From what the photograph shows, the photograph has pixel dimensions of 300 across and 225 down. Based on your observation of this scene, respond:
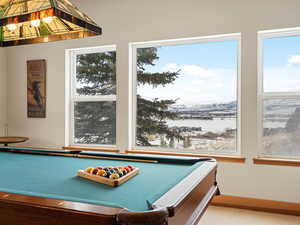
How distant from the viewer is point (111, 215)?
3.54ft

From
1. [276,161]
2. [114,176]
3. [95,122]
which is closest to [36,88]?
[95,122]

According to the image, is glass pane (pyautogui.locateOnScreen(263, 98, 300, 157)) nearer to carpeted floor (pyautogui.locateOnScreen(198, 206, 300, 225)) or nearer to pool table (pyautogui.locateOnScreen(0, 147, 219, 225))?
carpeted floor (pyautogui.locateOnScreen(198, 206, 300, 225))

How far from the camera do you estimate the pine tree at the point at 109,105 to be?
3955mm

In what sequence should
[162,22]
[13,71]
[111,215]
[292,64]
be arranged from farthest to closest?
[13,71] < [162,22] < [292,64] < [111,215]

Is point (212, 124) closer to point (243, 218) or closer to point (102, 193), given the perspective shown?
point (243, 218)

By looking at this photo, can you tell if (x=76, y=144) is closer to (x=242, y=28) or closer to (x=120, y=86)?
(x=120, y=86)

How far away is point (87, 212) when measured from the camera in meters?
1.12

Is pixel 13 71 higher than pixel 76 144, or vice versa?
pixel 13 71

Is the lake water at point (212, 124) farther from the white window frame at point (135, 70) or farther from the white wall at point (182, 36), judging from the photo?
the white wall at point (182, 36)

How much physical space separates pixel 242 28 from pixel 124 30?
160cm

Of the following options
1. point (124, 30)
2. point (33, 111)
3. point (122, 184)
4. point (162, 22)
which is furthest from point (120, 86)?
point (122, 184)

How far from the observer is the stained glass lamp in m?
Answer: 1.71

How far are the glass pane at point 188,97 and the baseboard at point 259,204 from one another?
0.61 meters

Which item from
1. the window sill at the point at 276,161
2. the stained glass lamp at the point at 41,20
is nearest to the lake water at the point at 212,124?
the window sill at the point at 276,161
